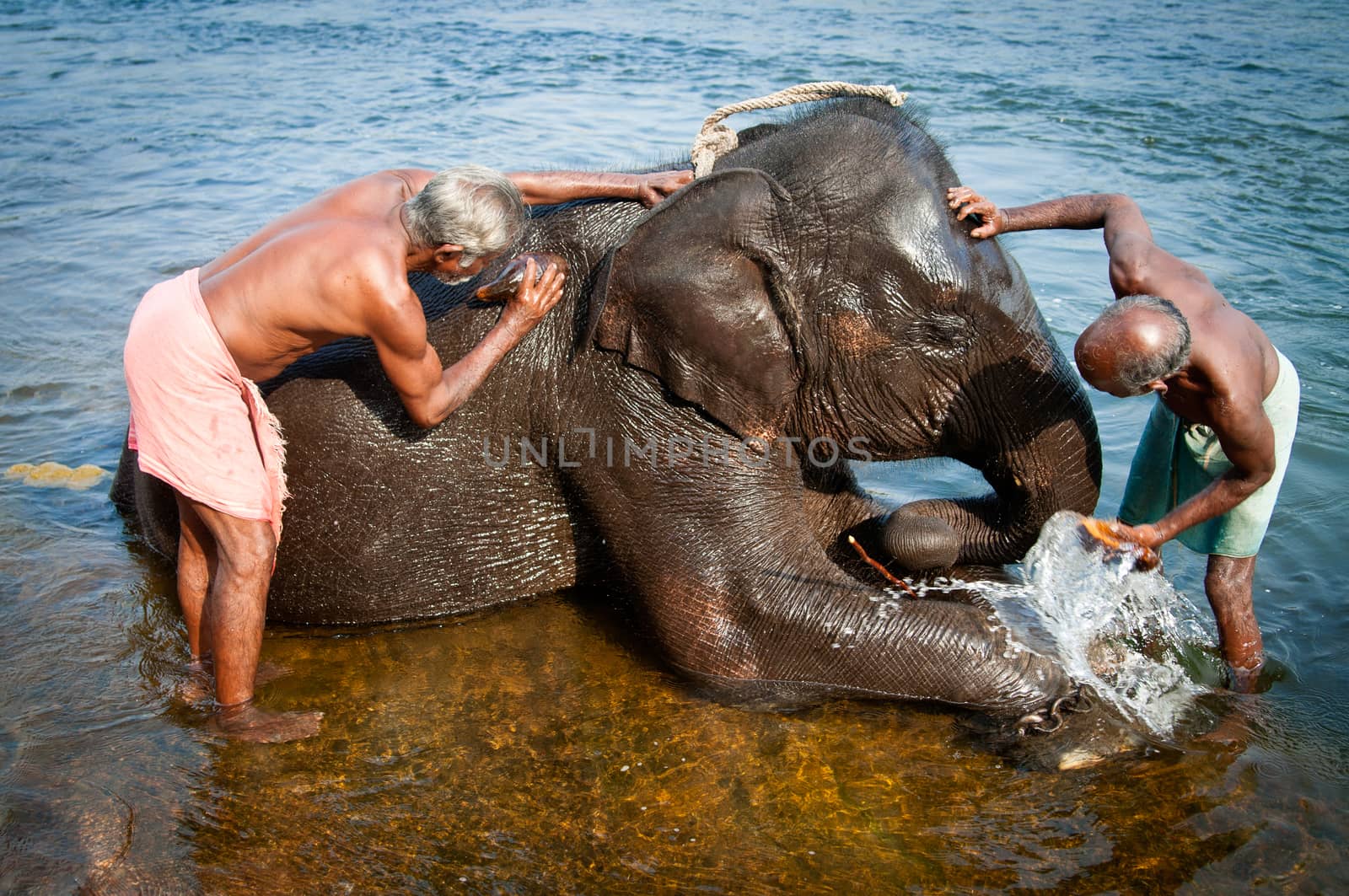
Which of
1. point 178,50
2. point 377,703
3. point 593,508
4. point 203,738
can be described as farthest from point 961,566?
point 178,50

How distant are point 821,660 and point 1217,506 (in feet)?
4.97

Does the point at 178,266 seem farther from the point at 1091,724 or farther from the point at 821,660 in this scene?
the point at 1091,724

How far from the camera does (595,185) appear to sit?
4.49m

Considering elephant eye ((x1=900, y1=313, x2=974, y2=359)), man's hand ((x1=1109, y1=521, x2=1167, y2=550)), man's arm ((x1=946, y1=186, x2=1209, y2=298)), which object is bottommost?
man's hand ((x1=1109, y1=521, x2=1167, y2=550))

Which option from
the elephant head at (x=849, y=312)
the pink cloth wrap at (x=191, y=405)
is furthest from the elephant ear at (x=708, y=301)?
the pink cloth wrap at (x=191, y=405)

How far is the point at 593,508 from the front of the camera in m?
4.66

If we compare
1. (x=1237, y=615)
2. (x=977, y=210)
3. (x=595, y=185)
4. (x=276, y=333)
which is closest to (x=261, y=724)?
(x=276, y=333)

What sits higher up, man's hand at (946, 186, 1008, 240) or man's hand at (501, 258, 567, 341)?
man's hand at (946, 186, 1008, 240)

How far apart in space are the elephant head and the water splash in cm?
22

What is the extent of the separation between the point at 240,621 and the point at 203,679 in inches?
18.1

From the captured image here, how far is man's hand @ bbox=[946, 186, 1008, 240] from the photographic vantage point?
4203mm

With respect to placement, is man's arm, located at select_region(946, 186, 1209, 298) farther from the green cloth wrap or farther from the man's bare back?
the man's bare back

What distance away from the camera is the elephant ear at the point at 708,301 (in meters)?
4.17

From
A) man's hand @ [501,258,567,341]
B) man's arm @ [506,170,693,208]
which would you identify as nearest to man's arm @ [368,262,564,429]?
man's hand @ [501,258,567,341]
